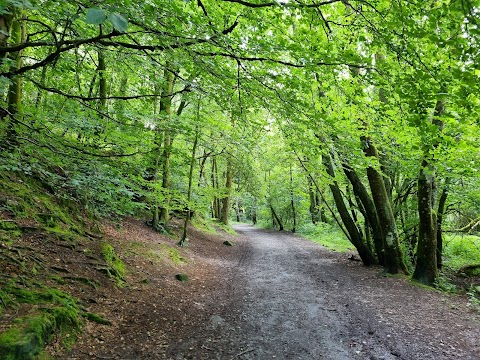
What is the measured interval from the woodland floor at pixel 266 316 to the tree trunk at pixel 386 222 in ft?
1.89

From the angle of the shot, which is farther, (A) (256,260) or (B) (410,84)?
(A) (256,260)

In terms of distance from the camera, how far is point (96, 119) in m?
6.07

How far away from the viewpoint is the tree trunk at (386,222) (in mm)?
10016

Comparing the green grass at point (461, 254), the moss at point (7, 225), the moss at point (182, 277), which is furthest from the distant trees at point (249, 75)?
the green grass at point (461, 254)

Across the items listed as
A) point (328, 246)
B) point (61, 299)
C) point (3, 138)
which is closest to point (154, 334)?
point (61, 299)

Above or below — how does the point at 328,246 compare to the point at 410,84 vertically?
below

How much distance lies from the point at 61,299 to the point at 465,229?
1188 cm

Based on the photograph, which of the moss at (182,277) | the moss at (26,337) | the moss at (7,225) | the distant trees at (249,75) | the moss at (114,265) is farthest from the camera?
the moss at (182,277)

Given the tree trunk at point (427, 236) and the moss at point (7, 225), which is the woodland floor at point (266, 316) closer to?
the tree trunk at point (427, 236)

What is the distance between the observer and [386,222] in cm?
1038

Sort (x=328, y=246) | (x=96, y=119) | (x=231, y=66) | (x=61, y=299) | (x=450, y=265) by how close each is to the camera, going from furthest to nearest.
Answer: (x=328, y=246) → (x=450, y=265) → (x=96, y=119) → (x=231, y=66) → (x=61, y=299)

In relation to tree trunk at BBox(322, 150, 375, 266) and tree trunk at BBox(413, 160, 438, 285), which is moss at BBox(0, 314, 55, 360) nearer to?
tree trunk at BBox(413, 160, 438, 285)

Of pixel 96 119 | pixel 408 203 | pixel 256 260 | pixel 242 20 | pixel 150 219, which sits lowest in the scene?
pixel 256 260

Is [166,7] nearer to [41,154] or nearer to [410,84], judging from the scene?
[41,154]
